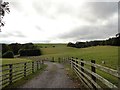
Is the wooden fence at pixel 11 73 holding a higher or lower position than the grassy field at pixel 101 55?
higher

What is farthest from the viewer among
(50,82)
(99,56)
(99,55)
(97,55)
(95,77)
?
(97,55)

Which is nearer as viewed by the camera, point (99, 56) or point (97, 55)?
point (99, 56)

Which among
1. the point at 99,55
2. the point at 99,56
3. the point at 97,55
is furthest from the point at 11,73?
the point at 97,55

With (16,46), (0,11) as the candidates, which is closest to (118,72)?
(0,11)

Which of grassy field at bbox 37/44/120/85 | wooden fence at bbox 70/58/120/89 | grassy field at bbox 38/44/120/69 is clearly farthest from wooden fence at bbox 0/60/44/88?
grassy field at bbox 38/44/120/69

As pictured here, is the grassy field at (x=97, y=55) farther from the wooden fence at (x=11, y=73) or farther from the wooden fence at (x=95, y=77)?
the wooden fence at (x=95, y=77)

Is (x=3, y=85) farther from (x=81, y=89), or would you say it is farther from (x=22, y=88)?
(x=81, y=89)

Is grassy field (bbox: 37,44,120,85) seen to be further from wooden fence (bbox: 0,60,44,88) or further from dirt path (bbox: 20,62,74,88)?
wooden fence (bbox: 0,60,44,88)

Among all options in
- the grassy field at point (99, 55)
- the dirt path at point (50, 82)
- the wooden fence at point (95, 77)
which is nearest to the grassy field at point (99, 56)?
the grassy field at point (99, 55)

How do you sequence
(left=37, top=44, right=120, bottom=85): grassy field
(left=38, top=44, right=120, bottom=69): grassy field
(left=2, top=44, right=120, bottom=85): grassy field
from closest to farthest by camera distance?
(left=37, top=44, right=120, bottom=85): grassy field
(left=2, top=44, right=120, bottom=85): grassy field
(left=38, top=44, right=120, bottom=69): grassy field

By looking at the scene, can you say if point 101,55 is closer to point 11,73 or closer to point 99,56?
point 99,56

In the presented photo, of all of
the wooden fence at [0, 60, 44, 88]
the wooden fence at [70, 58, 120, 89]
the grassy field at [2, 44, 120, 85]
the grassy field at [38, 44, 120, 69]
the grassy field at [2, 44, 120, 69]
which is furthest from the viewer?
the grassy field at [2, 44, 120, 69]

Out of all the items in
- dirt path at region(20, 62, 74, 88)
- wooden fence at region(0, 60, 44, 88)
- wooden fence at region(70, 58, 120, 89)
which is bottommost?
dirt path at region(20, 62, 74, 88)

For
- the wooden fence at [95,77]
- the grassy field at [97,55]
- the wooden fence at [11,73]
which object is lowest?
the grassy field at [97,55]
